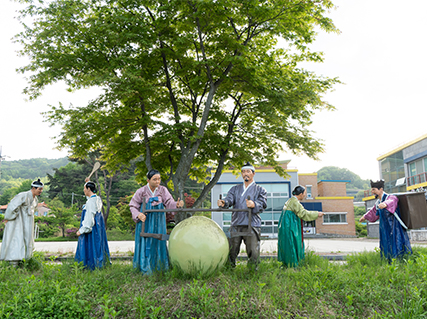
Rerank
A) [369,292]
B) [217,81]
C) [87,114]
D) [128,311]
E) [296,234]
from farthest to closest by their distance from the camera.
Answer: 1. [217,81]
2. [87,114]
3. [296,234]
4. [369,292]
5. [128,311]

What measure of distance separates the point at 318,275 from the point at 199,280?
1.92 meters

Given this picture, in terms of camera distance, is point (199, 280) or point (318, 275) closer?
point (199, 280)

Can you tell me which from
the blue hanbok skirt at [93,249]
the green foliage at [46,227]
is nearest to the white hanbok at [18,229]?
the blue hanbok skirt at [93,249]

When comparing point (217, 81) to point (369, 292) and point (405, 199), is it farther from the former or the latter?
point (369, 292)

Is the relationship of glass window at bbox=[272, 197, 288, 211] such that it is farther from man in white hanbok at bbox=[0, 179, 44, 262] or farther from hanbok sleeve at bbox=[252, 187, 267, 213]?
man in white hanbok at bbox=[0, 179, 44, 262]

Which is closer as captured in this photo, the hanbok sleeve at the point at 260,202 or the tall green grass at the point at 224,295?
the tall green grass at the point at 224,295

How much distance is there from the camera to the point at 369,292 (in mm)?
4320

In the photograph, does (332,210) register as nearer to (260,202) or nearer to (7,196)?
(260,202)

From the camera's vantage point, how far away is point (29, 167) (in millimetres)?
103812

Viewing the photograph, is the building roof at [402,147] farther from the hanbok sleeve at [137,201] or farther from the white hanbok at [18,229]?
the white hanbok at [18,229]

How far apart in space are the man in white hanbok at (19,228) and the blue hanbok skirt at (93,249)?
113 centimetres

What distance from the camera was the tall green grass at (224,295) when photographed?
3781 millimetres

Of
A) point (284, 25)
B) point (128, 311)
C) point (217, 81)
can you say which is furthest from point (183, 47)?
point (128, 311)

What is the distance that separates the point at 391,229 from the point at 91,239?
5885 mm
